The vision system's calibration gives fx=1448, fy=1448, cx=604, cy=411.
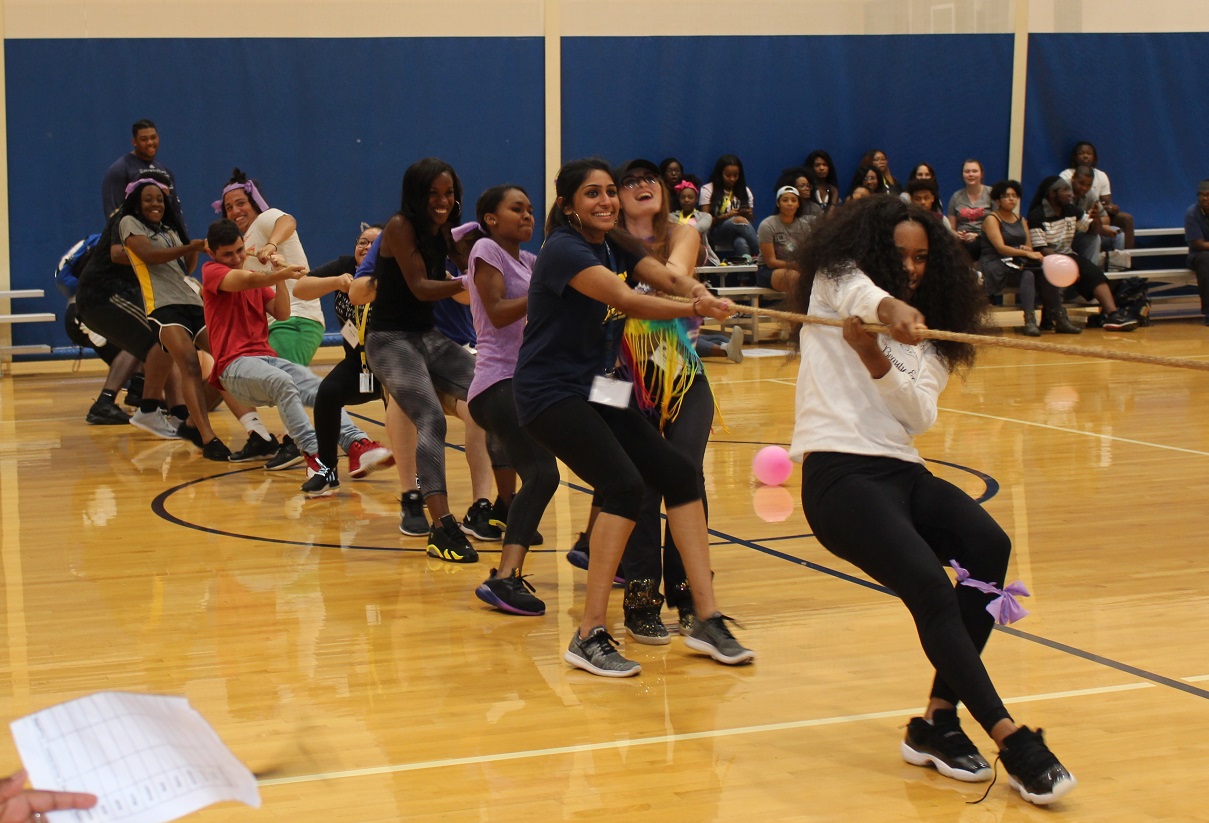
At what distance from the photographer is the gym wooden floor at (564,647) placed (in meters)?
3.59

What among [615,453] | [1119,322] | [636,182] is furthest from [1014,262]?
[615,453]

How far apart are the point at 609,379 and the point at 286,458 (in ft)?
13.4

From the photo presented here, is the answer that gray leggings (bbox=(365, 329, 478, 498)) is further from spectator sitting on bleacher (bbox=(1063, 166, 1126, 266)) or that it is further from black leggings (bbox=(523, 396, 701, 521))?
spectator sitting on bleacher (bbox=(1063, 166, 1126, 266))

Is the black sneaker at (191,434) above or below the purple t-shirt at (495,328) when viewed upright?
below

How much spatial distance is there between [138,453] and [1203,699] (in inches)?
256

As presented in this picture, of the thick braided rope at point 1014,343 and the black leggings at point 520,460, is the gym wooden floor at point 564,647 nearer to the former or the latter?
the black leggings at point 520,460

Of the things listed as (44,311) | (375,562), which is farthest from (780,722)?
(44,311)

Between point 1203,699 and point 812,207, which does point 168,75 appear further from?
point 1203,699

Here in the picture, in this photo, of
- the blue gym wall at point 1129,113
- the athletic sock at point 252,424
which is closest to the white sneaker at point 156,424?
the athletic sock at point 252,424

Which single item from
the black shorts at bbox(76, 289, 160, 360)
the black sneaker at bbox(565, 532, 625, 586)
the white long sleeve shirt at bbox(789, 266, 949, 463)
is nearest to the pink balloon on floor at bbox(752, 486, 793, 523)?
the black sneaker at bbox(565, 532, 625, 586)

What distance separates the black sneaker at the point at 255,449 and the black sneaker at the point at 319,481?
1.10 m

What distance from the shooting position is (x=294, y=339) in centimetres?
861

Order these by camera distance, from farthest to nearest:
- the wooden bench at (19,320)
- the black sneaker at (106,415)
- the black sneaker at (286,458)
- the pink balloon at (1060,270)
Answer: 1. the wooden bench at (19,320)
2. the pink balloon at (1060,270)
3. the black sneaker at (106,415)
4. the black sneaker at (286,458)

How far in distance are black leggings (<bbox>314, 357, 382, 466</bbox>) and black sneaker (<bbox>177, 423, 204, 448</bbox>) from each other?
1634 mm
